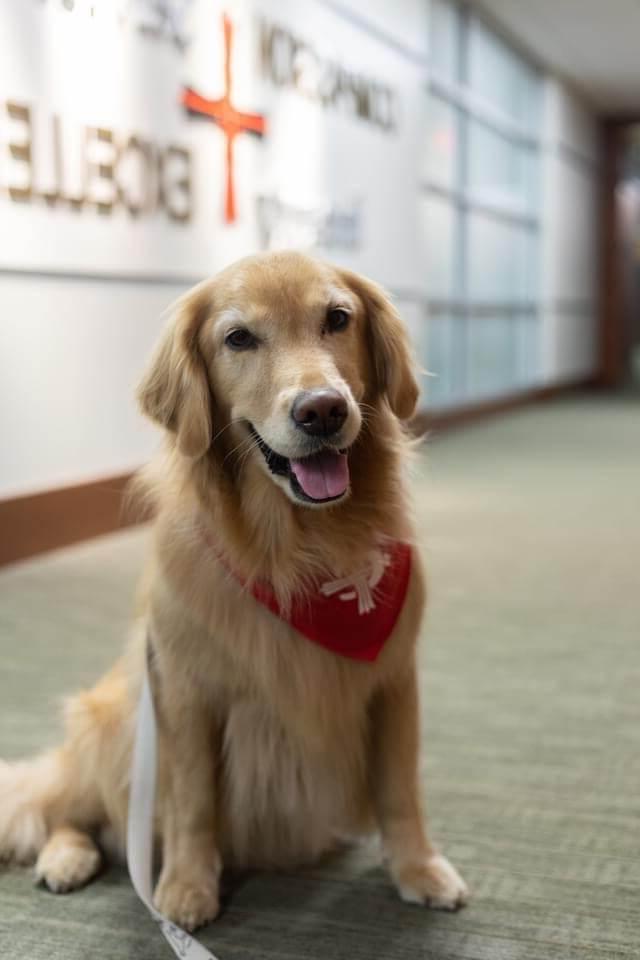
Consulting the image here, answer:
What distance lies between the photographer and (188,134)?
5273mm

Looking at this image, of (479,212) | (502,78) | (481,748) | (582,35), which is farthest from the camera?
(502,78)

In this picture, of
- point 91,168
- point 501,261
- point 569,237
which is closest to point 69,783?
point 91,168

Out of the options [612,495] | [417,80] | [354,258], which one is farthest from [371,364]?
[417,80]

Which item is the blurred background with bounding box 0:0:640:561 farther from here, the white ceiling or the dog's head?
the dog's head

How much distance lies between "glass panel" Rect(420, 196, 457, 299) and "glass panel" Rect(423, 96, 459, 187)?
0.19 m

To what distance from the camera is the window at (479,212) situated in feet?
29.1

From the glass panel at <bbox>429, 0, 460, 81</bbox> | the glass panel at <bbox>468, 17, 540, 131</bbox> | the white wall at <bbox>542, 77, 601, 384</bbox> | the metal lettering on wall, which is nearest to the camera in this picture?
the metal lettering on wall

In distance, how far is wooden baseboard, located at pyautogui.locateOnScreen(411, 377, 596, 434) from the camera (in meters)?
8.41

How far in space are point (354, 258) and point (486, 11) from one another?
132 inches

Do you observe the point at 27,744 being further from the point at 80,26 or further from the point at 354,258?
the point at 354,258

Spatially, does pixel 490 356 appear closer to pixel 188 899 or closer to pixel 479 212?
pixel 479 212

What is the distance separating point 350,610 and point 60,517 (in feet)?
9.99

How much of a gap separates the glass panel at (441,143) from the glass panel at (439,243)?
0.19 meters

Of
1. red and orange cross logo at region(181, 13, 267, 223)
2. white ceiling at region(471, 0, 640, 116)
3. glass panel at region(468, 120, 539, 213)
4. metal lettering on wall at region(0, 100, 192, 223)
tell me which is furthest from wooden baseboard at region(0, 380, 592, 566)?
white ceiling at region(471, 0, 640, 116)
